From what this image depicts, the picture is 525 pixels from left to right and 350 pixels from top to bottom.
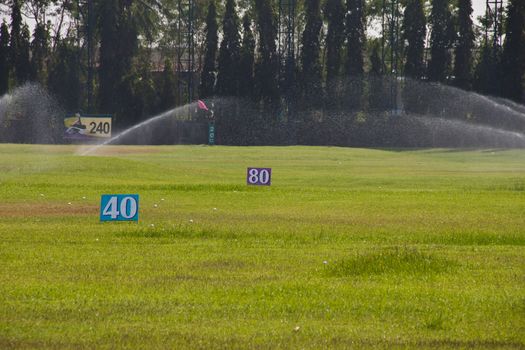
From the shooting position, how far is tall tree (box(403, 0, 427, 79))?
9606 centimetres

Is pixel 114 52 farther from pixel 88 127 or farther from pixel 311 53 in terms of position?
pixel 88 127

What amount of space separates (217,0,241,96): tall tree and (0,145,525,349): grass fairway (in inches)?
2373

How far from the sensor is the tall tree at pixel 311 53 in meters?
96.2

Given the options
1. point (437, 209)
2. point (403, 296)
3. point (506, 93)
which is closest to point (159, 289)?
point (403, 296)

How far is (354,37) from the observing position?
9719 cm

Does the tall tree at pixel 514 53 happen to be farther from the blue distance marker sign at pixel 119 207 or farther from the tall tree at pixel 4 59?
the blue distance marker sign at pixel 119 207

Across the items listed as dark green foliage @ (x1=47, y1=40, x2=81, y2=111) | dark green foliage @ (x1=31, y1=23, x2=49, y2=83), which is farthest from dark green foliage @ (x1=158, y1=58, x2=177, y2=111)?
dark green foliage @ (x1=31, y1=23, x2=49, y2=83)

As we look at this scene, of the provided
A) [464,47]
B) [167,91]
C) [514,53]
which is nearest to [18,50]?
[167,91]

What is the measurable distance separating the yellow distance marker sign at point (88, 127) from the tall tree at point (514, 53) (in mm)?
32362

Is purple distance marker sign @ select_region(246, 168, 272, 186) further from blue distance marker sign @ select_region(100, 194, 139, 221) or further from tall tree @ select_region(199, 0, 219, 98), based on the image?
tall tree @ select_region(199, 0, 219, 98)

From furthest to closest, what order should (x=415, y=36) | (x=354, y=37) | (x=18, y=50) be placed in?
(x=354, y=37)
(x=415, y=36)
(x=18, y=50)

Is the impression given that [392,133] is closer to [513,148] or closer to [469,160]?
[513,148]

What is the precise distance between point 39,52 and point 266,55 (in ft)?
67.3

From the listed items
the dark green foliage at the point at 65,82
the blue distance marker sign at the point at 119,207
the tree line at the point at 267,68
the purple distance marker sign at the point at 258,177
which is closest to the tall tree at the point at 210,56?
the tree line at the point at 267,68
